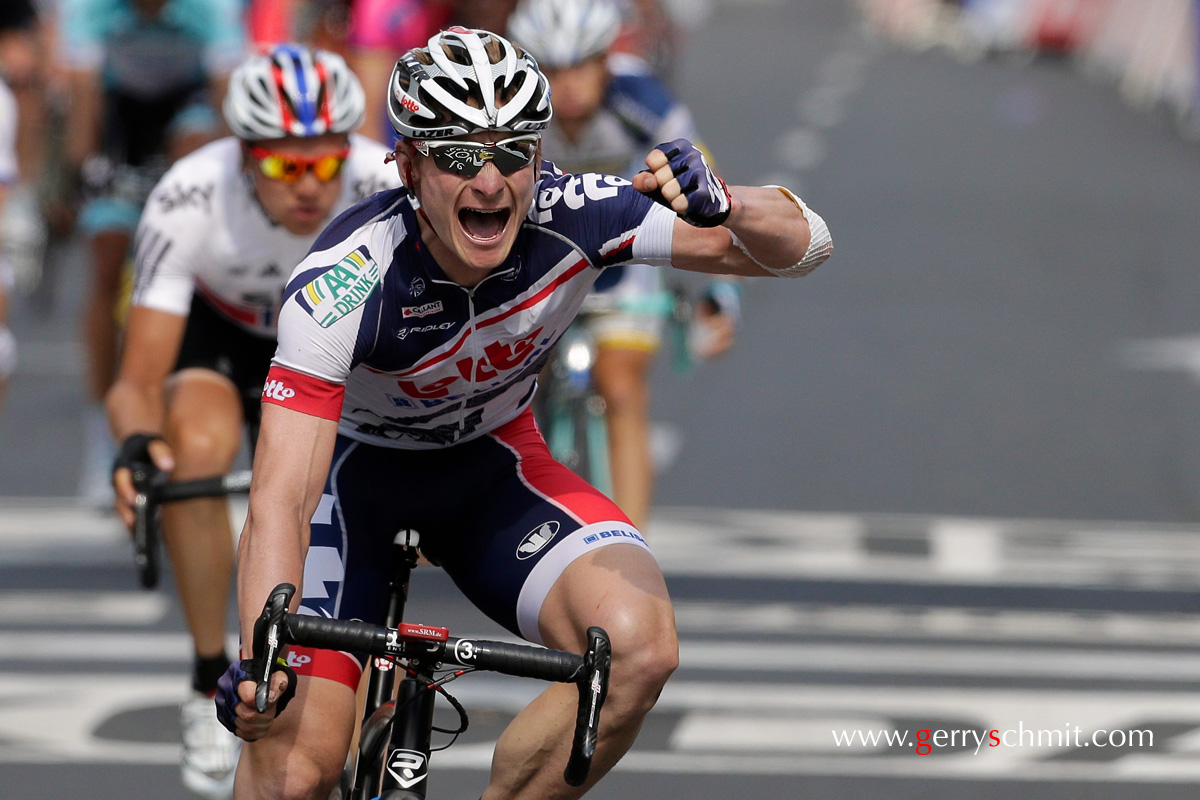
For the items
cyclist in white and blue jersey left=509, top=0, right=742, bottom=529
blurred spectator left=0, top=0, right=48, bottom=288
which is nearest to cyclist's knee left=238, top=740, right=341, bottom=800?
cyclist in white and blue jersey left=509, top=0, right=742, bottom=529

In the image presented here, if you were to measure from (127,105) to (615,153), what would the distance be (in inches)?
113

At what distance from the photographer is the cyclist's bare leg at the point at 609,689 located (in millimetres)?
4070

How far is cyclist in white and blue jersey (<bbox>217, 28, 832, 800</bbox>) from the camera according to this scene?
404cm

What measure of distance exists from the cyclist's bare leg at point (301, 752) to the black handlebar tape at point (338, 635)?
1.95 feet

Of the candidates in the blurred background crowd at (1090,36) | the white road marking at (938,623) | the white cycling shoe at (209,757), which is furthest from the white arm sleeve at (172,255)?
the blurred background crowd at (1090,36)

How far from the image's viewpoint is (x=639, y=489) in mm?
7254

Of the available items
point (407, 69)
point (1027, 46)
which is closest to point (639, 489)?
point (407, 69)

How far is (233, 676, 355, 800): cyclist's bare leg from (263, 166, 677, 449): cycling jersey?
63 centimetres

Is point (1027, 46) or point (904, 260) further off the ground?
point (904, 260)

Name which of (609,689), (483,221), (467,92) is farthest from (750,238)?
(609,689)

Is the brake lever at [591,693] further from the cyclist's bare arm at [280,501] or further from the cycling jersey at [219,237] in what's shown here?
the cycling jersey at [219,237]

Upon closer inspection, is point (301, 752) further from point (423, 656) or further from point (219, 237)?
point (219, 237)

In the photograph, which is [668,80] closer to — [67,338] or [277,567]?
[67,338]

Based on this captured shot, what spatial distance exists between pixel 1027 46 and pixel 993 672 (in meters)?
26.4
